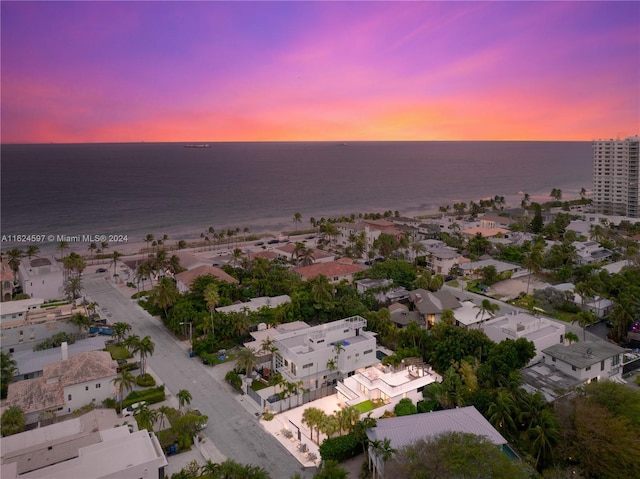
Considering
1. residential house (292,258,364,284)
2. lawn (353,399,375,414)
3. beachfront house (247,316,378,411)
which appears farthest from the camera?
residential house (292,258,364,284)

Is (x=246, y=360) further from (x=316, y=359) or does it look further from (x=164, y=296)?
(x=164, y=296)

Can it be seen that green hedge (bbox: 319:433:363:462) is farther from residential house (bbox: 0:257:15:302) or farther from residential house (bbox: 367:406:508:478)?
residential house (bbox: 0:257:15:302)

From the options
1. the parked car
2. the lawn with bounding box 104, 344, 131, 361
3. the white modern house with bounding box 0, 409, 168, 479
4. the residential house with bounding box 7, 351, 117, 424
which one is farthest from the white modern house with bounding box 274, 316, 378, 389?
the lawn with bounding box 104, 344, 131, 361

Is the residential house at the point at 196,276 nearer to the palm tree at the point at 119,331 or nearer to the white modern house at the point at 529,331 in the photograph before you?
the palm tree at the point at 119,331

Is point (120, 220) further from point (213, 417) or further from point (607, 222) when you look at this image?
point (607, 222)

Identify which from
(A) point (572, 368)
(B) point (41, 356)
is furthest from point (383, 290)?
(B) point (41, 356)

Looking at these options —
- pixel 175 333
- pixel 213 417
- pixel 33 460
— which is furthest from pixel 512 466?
pixel 175 333
